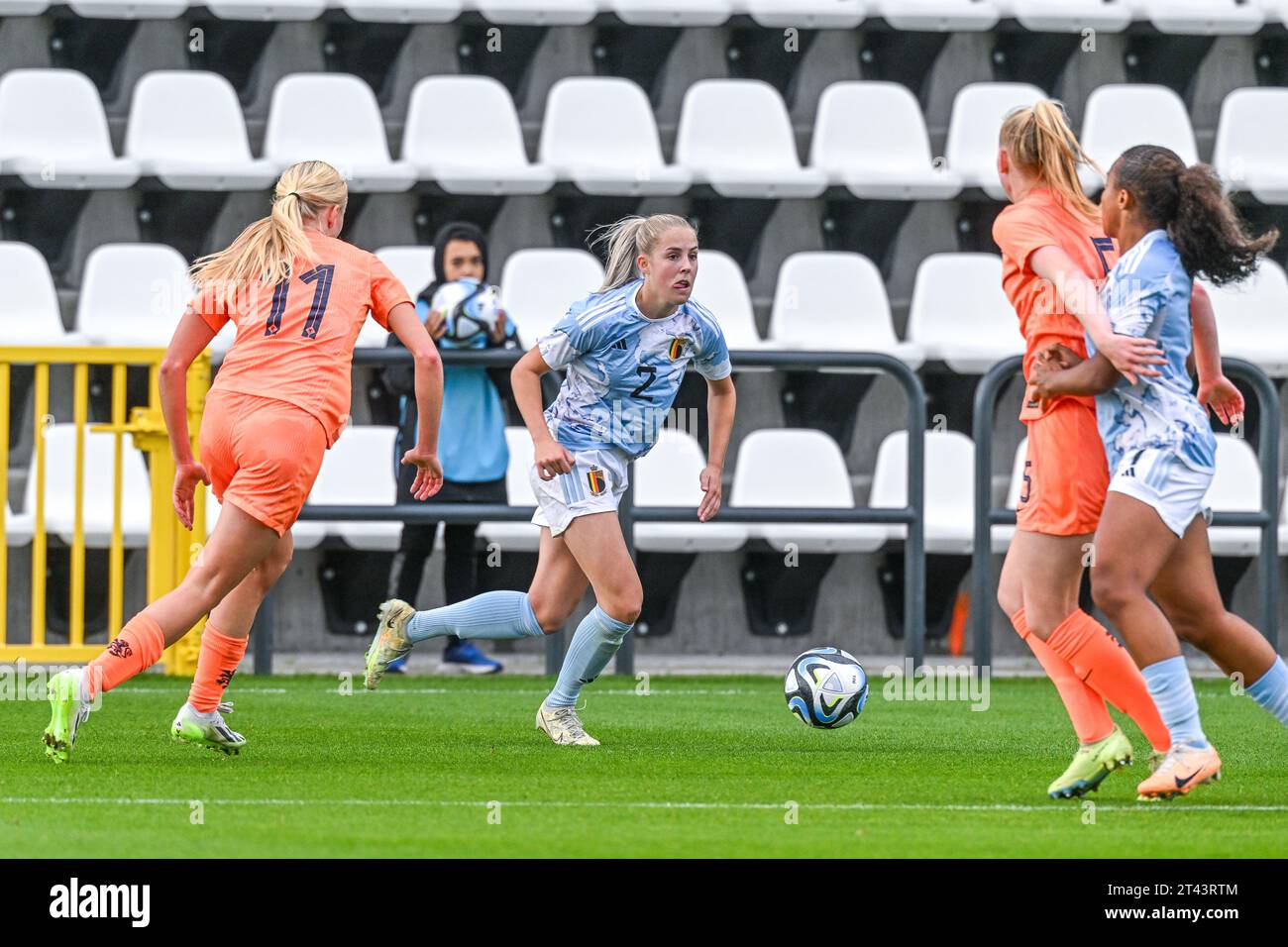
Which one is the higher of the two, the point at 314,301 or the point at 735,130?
the point at 735,130

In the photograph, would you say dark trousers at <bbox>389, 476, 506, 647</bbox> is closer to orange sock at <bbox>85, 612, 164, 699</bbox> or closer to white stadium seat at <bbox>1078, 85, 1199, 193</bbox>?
orange sock at <bbox>85, 612, 164, 699</bbox>

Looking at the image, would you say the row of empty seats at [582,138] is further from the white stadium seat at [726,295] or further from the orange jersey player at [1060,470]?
the orange jersey player at [1060,470]

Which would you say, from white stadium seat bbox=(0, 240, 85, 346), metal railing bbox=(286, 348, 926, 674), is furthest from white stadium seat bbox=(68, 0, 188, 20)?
metal railing bbox=(286, 348, 926, 674)

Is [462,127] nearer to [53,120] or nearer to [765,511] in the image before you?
[53,120]

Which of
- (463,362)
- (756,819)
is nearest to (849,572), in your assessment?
(463,362)

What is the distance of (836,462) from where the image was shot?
391 inches

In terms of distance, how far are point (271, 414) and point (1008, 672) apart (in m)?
5.02

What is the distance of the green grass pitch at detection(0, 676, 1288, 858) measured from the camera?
13.5ft

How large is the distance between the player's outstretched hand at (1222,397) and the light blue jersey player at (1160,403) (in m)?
0.39

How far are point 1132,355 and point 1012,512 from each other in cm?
441

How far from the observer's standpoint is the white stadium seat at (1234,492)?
32.4 ft

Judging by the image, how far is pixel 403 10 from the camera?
37.1ft

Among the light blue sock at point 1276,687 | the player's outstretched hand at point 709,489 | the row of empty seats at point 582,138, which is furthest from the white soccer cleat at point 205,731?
the row of empty seats at point 582,138

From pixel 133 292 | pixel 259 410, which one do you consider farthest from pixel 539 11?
pixel 259 410
